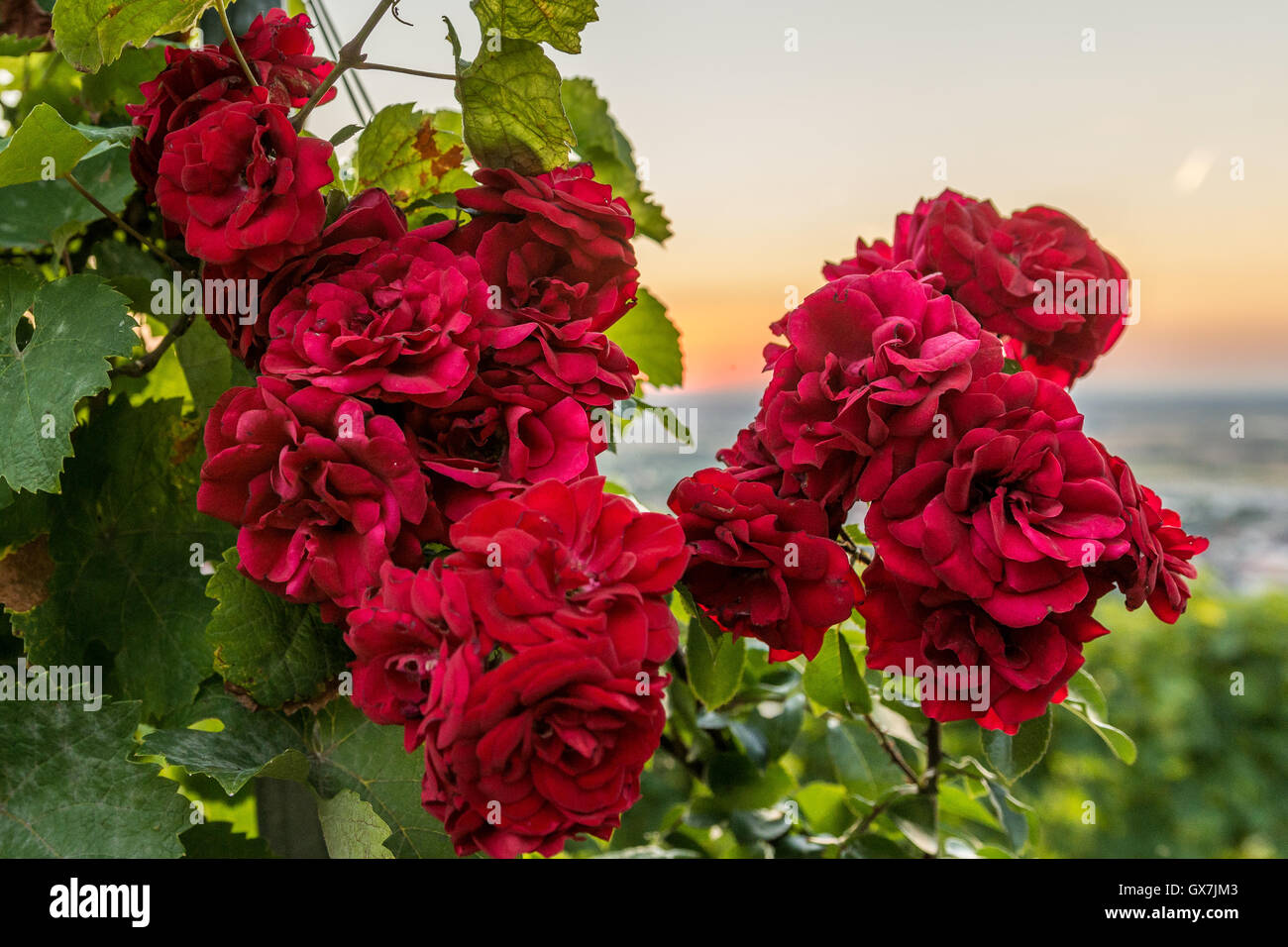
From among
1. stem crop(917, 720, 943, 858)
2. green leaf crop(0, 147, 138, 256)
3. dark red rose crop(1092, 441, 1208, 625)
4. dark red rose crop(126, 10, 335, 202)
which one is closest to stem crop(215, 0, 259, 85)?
dark red rose crop(126, 10, 335, 202)

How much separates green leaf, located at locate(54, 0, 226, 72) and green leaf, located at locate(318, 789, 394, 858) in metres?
0.29

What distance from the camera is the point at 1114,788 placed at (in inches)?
64.9

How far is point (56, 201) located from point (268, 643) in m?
0.25

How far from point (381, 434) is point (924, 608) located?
195mm

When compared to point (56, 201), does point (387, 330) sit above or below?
below

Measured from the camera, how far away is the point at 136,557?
470 millimetres

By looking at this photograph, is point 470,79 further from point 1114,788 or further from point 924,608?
point 1114,788

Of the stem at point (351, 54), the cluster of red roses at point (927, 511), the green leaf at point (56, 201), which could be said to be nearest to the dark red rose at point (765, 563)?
the cluster of red roses at point (927, 511)

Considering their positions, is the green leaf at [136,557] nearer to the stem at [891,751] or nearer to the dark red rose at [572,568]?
the dark red rose at [572,568]

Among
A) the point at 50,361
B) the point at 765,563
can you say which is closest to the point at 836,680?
the point at 765,563

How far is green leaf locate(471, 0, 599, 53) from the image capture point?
0.38 metres

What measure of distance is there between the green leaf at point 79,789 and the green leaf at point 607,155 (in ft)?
1.18

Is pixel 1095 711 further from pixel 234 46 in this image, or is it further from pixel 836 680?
pixel 234 46

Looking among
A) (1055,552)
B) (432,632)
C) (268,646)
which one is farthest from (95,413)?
(1055,552)
